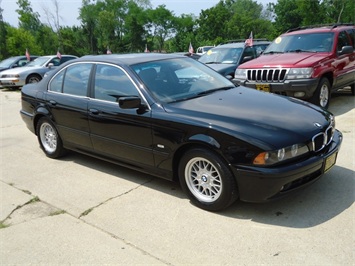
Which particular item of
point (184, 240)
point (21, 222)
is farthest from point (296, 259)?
point (21, 222)

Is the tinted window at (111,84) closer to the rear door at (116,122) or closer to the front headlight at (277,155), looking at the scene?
the rear door at (116,122)

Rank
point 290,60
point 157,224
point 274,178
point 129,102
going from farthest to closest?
point 290,60
point 129,102
point 157,224
point 274,178

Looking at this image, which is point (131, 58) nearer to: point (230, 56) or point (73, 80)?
point (73, 80)

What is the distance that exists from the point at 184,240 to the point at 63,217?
4.51 feet

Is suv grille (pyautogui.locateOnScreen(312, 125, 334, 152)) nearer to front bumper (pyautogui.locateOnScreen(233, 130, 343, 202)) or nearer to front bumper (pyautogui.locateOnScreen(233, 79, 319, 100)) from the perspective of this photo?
front bumper (pyautogui.locateOnScreen(233, 130, 343, 202))

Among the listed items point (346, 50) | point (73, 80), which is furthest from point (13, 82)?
point (346, 50)

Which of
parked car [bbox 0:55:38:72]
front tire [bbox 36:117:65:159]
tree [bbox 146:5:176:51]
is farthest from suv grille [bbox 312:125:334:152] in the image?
tree [bbox 146:5:176:51]

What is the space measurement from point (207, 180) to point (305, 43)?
18.7 ft

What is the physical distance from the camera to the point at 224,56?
10.4 meters

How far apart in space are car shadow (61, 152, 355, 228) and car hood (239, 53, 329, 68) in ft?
10.4

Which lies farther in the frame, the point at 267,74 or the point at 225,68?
the point at 225,68

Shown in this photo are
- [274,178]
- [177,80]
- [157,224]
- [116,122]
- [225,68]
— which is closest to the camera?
[274,178]

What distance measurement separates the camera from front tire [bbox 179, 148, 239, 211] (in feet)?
10.8

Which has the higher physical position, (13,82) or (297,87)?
(297,87)
